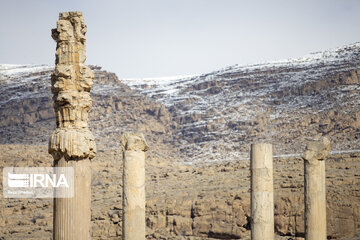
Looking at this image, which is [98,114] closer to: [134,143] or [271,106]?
[271,106]

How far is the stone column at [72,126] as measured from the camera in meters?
13.6

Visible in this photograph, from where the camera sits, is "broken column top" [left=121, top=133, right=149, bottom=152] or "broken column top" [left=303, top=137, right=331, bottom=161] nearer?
"broken column top" [left=121, top=133, right=149, bottom=152]

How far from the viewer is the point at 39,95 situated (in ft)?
255

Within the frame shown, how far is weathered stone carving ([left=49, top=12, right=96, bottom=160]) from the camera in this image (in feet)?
46.8

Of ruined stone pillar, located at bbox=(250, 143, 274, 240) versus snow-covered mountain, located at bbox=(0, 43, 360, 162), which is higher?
snow-covered mountain, located at bbox=(0, 43, 360, 162)

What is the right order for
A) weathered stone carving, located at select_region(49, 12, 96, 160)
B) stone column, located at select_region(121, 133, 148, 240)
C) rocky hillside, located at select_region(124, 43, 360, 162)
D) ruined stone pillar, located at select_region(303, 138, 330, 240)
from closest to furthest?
weathered stone carving, located at select_region(49, 12, 96, 160) < stone column, located at select_region(121, 133, 148, 240) < ruined stone pillar, located at select_region(303, 138, 330, 240) < rocky hillside, located at select_region(124, 43, 360, 162)

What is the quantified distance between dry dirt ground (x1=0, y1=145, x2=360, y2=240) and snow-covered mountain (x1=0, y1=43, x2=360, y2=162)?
17141 millimetres

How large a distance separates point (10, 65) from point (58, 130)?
3986 inches

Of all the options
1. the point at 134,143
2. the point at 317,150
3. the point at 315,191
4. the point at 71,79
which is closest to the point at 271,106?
the point at 317,150

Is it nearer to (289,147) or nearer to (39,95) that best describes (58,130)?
(289,147)

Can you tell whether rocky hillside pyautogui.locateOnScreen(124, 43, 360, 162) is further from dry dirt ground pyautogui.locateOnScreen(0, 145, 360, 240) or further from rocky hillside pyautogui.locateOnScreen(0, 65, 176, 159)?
dry dirt ground pyautogui.locateOnScreen(0, 145, 360, 240)

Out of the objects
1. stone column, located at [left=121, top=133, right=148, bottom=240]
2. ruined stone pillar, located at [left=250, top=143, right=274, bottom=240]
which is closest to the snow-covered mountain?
ruined stone pillar, located at [left=250, top=143, right=274, bottom=240]

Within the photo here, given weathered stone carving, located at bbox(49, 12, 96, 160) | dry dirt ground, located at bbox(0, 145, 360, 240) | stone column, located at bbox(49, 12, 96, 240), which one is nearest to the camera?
stone column, located at bbox(49, 12, 96, 240)

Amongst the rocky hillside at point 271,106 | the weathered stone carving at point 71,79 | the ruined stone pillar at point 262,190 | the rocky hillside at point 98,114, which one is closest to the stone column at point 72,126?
the weathered stone carving at point 71,79
